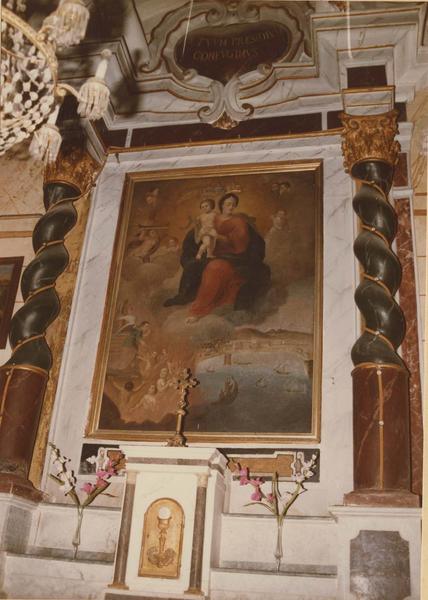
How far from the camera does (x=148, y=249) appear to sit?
7117mm

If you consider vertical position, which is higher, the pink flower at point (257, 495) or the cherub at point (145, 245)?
the cherub at point (145, 245)

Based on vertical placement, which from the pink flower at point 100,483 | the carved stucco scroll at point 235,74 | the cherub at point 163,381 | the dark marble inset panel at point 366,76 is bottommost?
the pink flower at point 100,483

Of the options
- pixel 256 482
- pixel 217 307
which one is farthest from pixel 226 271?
pixel 256 482

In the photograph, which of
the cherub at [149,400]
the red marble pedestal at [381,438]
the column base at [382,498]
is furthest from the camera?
the cherub at [149,400]

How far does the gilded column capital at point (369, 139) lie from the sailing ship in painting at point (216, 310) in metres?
0.58

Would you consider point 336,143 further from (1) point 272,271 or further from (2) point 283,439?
(2) point 283,439

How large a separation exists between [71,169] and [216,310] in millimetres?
2221

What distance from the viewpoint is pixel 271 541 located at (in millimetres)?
5438

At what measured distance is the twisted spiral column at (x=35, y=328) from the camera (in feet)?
19.2

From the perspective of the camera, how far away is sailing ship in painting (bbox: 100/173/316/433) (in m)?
6.11

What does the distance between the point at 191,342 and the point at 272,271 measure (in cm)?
107

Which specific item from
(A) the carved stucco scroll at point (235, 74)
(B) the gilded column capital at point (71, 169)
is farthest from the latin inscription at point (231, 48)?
(B) the gilded column capital at point (71, 169)

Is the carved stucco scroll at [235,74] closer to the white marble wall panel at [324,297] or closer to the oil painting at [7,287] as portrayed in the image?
the white marble wall panel at [324,297]

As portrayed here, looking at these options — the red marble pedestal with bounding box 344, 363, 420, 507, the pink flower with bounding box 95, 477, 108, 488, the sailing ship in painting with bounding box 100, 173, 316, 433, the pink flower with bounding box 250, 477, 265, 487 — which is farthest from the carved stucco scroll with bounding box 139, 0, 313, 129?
the pink flower with bounding box 95, 477, 108, 488
